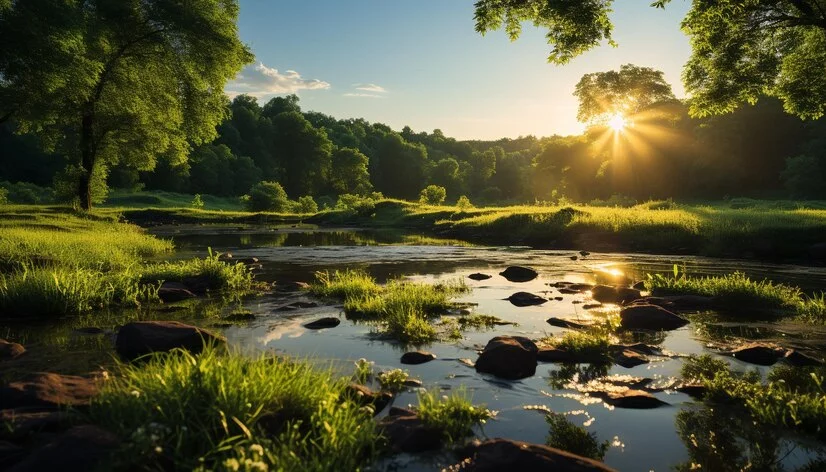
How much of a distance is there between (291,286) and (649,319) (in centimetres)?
995

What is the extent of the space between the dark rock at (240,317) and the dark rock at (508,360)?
560 cm

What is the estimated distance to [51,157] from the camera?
102 metres

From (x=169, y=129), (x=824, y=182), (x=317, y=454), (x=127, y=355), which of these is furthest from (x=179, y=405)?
(x=824, y=182)

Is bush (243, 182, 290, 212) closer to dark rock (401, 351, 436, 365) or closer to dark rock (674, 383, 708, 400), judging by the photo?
dark rock (401, 351, 436, 365)

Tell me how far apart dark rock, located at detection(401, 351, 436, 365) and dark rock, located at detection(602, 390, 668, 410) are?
278 centimetres

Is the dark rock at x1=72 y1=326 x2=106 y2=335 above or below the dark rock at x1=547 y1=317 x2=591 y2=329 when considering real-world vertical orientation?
below

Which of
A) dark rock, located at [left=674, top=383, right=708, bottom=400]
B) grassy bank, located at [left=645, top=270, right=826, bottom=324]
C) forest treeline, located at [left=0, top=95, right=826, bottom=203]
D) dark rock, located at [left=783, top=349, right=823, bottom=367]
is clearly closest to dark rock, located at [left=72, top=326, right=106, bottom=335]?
dark rock, located at [left=674, top=383, right=708, bottom=400]

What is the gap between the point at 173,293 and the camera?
43.7 feet

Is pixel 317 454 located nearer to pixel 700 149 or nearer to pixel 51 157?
pixel 700 149

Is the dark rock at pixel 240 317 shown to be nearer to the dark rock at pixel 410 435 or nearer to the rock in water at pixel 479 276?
the dark rock at pixel 410 435

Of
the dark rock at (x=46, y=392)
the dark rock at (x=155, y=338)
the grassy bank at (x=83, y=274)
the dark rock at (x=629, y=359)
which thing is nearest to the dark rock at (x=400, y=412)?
the dark rock at (x=46, y=392)

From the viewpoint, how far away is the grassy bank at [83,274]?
11133 millimetres

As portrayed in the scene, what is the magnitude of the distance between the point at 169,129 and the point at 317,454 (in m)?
38.3

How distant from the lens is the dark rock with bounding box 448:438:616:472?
14.2 ft
